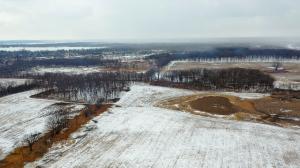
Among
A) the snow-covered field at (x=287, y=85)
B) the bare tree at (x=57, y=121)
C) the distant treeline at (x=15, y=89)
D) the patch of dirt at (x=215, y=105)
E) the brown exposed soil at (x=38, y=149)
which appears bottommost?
the brown exposed soil at (x=38, y=149)

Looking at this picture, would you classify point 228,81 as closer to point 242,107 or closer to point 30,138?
point 242,107

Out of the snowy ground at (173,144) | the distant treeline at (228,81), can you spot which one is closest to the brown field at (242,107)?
the snowy ground at (173,144)

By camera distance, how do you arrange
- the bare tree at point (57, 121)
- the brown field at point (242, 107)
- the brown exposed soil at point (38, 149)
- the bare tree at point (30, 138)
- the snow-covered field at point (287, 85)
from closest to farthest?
the brown exposed soil at point (38, 149)
the bare tree at point (30, 138)
the bare tree at point (57, 121)
the brown field at point (242, 107)
the snow-covered field at point (287, 85)

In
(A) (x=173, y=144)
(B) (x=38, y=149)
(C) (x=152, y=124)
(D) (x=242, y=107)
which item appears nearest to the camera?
(B) (x=38, y=149)

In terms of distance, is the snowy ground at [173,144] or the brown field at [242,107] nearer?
the snowy ground at [173,144]

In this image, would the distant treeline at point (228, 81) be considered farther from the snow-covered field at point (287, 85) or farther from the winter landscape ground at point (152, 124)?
the snow-covered field at point (287, 85)

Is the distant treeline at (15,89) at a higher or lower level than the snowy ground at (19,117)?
higher

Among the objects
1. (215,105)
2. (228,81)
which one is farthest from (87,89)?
(228,81)
